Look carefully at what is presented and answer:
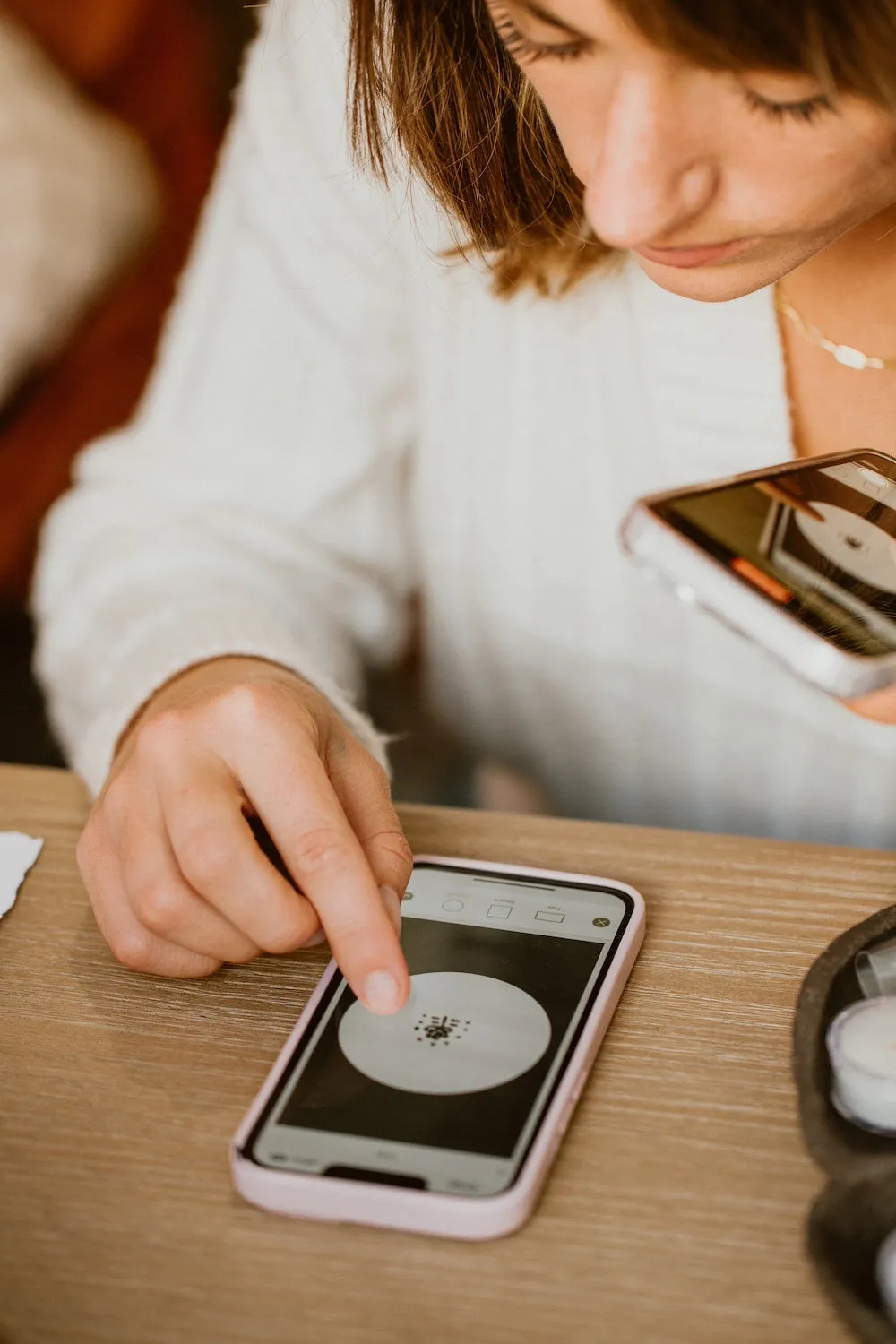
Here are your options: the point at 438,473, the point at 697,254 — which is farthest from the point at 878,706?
the point at 438,473

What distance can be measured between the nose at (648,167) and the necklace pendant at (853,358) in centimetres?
23

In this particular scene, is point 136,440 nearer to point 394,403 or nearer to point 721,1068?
point 394,403

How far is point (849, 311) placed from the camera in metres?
0.58

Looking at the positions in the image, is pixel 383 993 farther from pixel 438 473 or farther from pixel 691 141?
pixel 438 473

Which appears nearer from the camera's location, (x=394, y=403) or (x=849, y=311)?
(x=849, y=311)

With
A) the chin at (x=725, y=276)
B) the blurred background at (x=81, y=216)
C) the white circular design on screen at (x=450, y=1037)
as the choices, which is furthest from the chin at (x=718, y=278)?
the blurred background at (x=81, y=216)

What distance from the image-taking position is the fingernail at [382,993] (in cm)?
40

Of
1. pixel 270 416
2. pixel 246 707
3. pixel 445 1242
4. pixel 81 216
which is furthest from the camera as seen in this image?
pixel 81 216

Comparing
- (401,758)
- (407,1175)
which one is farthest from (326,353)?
(407,1175)

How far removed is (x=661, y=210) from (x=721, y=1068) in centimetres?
26

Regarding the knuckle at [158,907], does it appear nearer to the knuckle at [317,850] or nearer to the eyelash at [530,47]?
the knuckle at [317,850]

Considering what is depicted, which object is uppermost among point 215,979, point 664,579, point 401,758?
point 664,579

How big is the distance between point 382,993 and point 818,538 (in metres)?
0.20

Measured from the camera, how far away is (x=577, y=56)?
14.8 inches
